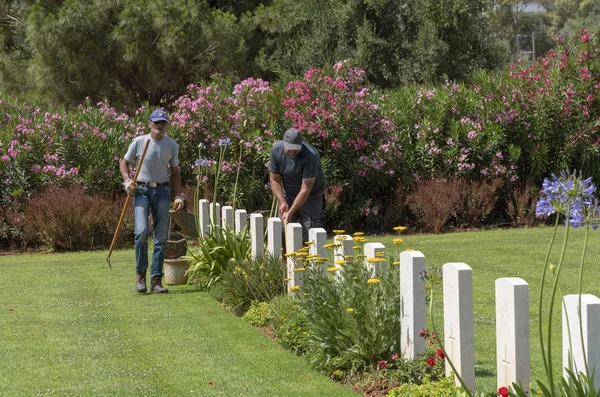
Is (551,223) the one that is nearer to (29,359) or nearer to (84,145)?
(84,145)

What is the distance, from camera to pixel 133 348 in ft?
25.3

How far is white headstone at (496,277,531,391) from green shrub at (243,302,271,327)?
3909 mm

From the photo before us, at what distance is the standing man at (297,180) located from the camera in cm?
938

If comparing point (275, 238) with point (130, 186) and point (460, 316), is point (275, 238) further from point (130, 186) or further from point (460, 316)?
point (460, 316)

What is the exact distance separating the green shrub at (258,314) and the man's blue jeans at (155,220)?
1.85 meters

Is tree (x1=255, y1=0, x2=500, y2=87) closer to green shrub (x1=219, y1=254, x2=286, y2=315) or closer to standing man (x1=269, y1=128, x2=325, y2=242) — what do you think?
standing man (x1=269, y1=128, x2=325, y2=242)

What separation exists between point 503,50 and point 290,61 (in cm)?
818

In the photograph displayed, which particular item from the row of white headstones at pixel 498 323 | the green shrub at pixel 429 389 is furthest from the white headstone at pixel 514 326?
the green shrub at pixel 429 389

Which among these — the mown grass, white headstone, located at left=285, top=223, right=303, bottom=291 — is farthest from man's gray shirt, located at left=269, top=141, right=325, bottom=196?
the mown grass

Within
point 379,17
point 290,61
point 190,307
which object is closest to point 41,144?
point 190,307

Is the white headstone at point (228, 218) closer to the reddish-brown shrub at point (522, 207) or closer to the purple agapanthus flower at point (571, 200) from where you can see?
the purple agapanthus flower at point (571, 200)

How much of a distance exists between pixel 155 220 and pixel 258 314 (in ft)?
7.37

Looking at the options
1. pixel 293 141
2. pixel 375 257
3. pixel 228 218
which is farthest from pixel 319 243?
pixel 228 218

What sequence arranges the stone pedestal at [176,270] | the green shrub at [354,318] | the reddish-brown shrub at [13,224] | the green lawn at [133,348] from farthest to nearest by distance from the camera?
the reddish-brown shrub at [13,224] → the stone pedestal at [176,270] → the green lawn at [133,348] → the green shrub at [354,318]
